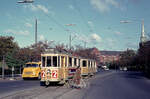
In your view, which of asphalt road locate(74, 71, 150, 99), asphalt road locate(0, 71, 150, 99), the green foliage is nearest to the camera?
asphalt road locate(0, 71, 150, 99)

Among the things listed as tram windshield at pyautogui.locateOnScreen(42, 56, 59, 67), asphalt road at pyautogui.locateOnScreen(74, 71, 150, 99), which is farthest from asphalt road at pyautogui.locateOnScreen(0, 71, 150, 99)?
tram windshield at pyautogui.locateOnScreen(42, 56, 59, 67)

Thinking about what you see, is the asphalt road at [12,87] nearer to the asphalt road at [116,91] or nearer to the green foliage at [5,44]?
the asphalt road at [116,91]

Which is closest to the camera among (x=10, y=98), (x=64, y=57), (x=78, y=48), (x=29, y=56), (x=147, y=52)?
(x=10, y=98)

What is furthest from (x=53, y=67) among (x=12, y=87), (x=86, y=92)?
(x=86, y=92)

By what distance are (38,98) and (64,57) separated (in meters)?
8.89

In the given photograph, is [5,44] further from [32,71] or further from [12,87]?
[12,87]

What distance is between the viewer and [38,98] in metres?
13.7

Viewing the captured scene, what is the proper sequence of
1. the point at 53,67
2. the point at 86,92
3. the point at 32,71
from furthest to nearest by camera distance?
the point at 32,71, the point at 53,67, the point at 86,92

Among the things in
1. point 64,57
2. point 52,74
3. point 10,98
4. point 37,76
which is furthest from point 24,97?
point 37,76

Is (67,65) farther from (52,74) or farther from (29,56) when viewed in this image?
(29,56)

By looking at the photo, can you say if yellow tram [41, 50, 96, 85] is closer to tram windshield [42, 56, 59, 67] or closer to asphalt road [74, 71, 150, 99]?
tram windshield [42, 56, 59, 67]

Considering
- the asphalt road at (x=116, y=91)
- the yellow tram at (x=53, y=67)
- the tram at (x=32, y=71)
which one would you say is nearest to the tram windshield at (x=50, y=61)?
the yellow tram at (x=53, y=67)

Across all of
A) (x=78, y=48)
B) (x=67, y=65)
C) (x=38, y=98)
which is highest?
(x=78, y=48)

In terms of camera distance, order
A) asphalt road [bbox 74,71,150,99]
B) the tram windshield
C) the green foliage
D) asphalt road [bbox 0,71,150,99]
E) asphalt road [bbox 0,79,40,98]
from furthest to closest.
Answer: the green foliage
the tram windshield
asphalt road [bbox 0,79,40,98]
asphalt road [bbox 74,71,150,99]
asphalt road [bbox 0,71,150,99]
